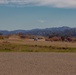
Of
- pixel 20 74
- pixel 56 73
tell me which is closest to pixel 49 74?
pixel 56 73

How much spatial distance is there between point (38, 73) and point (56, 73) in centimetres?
121

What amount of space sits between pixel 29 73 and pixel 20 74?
0.72 meters

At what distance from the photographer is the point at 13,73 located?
58.7 feet

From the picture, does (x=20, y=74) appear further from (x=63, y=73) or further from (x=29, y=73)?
(x=63, y=73)

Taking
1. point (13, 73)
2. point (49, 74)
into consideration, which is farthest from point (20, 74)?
point (49, 74)

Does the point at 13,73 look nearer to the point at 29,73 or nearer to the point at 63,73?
the point at 29,73

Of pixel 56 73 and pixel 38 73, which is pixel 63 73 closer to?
pixel 56 73

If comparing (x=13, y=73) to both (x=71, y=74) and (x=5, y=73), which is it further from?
(x=71, y=74)

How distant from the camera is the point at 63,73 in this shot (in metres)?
18.3

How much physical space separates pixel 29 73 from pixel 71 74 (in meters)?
2.72

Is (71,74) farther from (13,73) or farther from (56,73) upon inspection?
(13,73)

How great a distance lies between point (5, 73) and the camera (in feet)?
58.0

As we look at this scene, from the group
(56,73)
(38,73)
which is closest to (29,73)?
(38,73)

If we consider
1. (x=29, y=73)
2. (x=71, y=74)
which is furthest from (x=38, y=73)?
(x=71, y=74)
